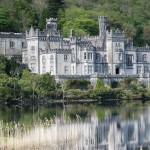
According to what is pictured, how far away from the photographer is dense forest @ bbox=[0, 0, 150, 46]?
93.6 meters

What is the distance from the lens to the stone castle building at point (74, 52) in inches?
3132

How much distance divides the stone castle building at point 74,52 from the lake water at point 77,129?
1526cm

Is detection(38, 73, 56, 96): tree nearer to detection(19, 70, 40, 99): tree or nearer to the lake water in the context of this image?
detection(19, 70, 40, 99): tree

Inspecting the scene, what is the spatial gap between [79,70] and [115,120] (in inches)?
1073

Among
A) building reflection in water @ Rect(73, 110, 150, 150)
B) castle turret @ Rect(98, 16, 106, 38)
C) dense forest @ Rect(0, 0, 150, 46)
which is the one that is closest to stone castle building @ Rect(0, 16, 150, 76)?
castle turret @ Rect(98, 16, 106, 38)

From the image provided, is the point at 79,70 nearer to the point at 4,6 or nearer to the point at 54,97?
the point at 54,97

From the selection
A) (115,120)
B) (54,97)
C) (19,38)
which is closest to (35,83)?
(54,97)

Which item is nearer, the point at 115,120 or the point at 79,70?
the point at 115,120

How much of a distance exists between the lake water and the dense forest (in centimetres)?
3041

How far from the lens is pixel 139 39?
10006cm

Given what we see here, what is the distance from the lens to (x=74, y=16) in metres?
99.0

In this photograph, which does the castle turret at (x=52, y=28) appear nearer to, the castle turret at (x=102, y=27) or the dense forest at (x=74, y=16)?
the castle turret at (x=102, y=27)

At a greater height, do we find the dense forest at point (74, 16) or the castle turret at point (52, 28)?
the dense forest at point (74, 16)

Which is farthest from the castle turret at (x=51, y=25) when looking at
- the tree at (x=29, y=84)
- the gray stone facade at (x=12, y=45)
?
the tree at (x=29, y=84)
